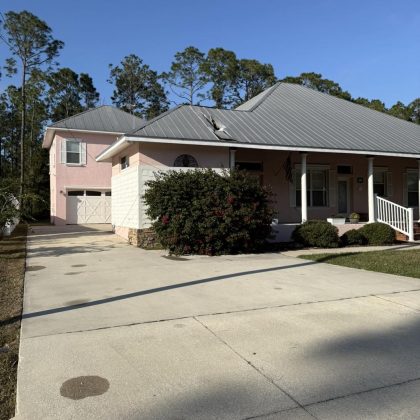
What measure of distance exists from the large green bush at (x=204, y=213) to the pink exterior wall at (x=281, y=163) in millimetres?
1587

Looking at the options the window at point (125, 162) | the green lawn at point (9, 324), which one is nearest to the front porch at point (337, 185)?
the window at point (125, 162)

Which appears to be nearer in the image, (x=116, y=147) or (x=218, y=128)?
(x=218, y=128)

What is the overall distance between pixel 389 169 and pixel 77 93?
40674 mm

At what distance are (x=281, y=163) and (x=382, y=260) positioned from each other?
789 cm

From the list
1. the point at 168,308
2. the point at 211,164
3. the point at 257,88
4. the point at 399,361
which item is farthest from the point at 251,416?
the point at 257,88

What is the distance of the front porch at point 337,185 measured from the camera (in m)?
17.5

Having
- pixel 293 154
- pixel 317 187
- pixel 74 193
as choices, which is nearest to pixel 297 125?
pixel 293 154

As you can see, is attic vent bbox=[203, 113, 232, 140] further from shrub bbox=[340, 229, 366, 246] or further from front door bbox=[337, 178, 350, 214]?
front door bbox=[337, 178, 350, 214]

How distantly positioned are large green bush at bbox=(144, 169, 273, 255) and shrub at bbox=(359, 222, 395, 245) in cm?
472

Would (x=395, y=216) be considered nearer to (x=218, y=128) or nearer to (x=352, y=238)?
(x=352, y=238)

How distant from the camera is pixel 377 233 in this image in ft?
51.3

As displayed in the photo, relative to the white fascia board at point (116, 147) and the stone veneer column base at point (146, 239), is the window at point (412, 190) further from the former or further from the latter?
the white fascia board at point (116, 147)

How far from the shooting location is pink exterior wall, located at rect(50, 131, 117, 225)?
2785 centimetres

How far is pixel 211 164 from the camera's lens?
51.4 ft
